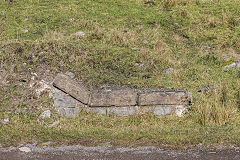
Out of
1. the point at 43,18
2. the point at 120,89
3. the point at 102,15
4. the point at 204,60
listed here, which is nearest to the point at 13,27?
the point at 43,18

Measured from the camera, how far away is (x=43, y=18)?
10.7m

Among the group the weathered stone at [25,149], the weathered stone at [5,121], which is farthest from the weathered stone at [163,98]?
the weathered stone at [5,121]

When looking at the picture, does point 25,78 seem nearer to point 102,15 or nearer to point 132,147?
point 132,147

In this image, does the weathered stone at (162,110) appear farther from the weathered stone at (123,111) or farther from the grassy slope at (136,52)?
the weathered stone at (123,111)

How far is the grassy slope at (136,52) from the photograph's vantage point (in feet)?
21.7

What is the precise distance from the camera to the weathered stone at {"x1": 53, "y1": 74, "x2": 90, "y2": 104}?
23.4 ft

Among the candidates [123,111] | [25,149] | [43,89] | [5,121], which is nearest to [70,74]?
[43,89]

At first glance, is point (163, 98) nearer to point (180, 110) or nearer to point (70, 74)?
point (180, 110)

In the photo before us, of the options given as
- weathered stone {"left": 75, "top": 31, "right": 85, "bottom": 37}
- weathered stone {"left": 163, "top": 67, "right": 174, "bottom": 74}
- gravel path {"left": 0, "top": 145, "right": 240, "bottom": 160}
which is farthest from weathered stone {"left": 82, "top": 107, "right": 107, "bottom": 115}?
weathered stone {"left": 75, "top": 31, "right": 85, "bottom": 37}

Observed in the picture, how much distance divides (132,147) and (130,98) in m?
1.39

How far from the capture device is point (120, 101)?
23.2ft

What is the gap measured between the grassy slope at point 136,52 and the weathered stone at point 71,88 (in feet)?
1.10

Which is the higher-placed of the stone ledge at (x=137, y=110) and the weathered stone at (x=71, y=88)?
the weathered stone at (x=71, y=88)

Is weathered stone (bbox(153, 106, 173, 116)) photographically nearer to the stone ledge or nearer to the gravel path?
the stone ledge
